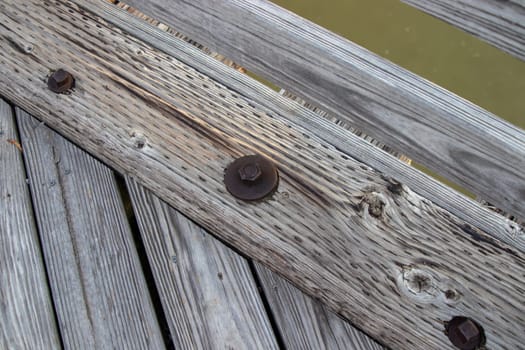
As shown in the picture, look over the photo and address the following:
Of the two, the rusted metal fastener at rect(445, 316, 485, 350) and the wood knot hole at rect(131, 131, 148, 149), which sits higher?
the wood knot hole at rect(131, 131, 148, 149)

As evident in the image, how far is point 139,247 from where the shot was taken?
5.82 feet

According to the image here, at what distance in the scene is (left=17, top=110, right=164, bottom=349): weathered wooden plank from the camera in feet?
5.22

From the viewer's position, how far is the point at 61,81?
5.66 ft

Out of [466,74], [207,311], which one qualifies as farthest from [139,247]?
[466,74]

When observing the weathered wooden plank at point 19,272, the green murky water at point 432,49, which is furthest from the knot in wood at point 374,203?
the green murky water at point 432,49

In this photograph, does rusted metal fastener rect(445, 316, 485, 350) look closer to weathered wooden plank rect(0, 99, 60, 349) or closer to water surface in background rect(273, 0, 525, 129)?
weathered wooden plank rect(0, 99, 60, 349)

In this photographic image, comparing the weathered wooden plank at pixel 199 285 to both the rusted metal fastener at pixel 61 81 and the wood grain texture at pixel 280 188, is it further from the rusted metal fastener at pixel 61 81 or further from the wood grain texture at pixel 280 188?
the rusted metal fastener at pixel 61 81

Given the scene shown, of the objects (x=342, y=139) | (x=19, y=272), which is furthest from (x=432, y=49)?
(x=19, y=272)

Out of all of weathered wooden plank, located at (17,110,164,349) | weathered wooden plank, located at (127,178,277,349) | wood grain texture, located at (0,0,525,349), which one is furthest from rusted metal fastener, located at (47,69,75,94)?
weathered wooden plank, located at (127,178,277,349)

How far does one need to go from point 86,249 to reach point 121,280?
149mm

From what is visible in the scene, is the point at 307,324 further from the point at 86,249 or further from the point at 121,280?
the point at 86,249

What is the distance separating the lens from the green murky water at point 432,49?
3.91 meters

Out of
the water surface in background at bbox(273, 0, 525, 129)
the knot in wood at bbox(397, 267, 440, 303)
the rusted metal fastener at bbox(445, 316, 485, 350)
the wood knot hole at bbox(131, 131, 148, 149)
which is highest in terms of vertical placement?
the water surface in background at bbox(273, 0, 525, 129)

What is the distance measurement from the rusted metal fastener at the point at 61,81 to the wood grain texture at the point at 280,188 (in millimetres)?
21
